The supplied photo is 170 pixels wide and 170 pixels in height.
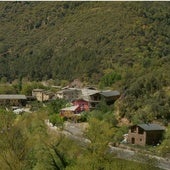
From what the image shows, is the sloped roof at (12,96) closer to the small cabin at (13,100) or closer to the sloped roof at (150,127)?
the small cabin at (13,100)

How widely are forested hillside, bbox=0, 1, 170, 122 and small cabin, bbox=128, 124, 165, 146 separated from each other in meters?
21.3

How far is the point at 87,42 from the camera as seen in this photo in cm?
13388

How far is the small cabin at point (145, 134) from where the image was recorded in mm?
67688

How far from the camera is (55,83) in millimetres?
128125

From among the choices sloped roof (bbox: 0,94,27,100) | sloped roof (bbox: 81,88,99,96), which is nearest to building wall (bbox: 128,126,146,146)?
sloped roof (bbox: 81,88,99,96)

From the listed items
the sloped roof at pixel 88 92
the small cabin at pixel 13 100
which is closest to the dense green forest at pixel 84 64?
the sloped roof at pixel 88 92

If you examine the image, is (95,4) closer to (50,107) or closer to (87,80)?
(87,80)

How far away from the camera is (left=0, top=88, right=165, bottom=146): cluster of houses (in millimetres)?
68000

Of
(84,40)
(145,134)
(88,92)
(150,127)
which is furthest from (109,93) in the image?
(84,40)

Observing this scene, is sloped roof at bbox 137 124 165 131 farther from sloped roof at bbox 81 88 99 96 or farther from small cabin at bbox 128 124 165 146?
sloped roof at bbox 81 88 99 96

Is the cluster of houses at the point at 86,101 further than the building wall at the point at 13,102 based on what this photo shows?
No

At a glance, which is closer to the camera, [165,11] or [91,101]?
[91,101]

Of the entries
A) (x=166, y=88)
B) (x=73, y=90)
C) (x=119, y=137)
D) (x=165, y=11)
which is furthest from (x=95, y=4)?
(x=119, y=137)

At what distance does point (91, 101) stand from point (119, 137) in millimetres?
29161
